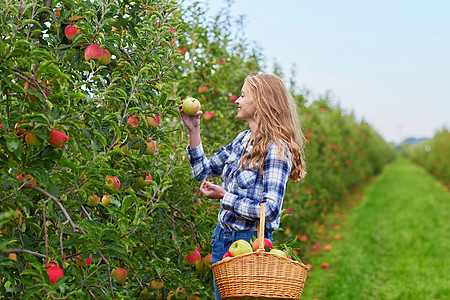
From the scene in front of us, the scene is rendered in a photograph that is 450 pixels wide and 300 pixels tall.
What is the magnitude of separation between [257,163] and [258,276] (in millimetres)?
553

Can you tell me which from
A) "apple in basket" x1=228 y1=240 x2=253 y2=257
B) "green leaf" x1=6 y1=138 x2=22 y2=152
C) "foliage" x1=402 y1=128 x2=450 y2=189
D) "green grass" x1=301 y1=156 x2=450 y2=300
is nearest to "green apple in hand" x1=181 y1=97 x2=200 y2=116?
"apple in basket" x1=228 y1=240 x2=253 y2=257

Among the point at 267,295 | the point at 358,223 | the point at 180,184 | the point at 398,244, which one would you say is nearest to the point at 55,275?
the point at 267,295

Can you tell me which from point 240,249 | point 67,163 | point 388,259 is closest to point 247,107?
point 240,249

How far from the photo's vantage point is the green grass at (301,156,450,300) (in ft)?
17.7

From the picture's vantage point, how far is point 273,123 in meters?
2.29

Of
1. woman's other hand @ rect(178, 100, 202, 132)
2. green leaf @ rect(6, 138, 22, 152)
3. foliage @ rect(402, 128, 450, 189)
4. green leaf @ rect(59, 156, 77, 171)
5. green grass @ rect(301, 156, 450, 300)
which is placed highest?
woman's other hand @ rect(178, 100, 202, 132)

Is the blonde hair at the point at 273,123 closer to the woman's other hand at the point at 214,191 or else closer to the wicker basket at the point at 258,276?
the woman's other hand at the point at 214,191

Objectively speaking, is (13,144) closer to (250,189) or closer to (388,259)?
(250,189)

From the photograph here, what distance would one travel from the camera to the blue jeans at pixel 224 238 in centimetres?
225

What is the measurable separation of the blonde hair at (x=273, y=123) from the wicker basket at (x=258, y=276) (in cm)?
47

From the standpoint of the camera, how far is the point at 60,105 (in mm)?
1684

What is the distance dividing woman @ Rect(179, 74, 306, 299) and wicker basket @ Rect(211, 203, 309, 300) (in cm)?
25

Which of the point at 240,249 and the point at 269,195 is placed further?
the point at 269,195

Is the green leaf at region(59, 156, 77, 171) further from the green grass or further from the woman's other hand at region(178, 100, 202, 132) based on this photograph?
the green grass
